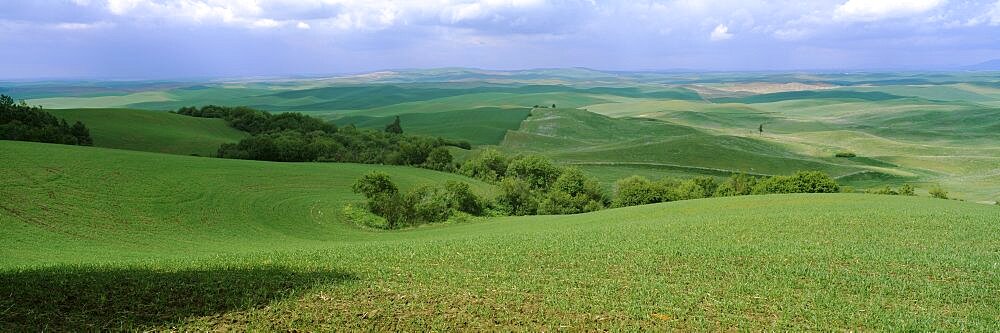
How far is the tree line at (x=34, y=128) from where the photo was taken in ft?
215

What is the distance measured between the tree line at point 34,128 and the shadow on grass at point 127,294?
207 ft

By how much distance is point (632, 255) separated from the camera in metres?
22.1

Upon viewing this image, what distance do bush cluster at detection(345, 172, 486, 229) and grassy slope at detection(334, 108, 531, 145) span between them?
2885 inches

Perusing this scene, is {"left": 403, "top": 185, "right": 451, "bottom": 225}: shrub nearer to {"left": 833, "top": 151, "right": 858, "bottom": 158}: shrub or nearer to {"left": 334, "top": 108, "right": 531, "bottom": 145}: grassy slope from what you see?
{"left": 334, "top": 108, "right": 531, "bottom": 145}: grassy slope

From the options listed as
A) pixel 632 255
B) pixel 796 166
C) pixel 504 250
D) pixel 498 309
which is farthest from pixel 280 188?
pixel 796 166

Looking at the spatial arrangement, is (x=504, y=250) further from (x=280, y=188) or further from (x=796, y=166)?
(x=796, y=166)

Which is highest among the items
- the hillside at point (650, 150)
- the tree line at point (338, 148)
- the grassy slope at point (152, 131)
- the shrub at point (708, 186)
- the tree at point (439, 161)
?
the grassy slope at point (152, 131)

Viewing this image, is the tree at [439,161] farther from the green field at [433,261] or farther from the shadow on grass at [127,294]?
the shadow on grass at [127,294]

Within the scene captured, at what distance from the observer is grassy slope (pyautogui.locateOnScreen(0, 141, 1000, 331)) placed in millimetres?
13367

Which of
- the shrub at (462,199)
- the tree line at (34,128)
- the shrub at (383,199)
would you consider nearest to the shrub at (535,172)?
the shrub at (462,199)

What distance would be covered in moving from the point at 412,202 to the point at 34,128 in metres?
47.9

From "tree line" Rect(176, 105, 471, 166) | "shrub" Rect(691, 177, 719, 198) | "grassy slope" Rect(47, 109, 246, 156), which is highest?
"grassy slope" Rect(47, 109, 246, 156)

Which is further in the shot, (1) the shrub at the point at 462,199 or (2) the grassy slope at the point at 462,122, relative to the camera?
(2) the grassy slope at the point at 462,122

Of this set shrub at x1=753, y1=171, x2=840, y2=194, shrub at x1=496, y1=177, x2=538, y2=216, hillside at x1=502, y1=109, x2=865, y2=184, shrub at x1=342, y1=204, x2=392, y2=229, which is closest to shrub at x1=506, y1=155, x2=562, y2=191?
shrub at x1=496, y1=177, x2=538, y2=216
